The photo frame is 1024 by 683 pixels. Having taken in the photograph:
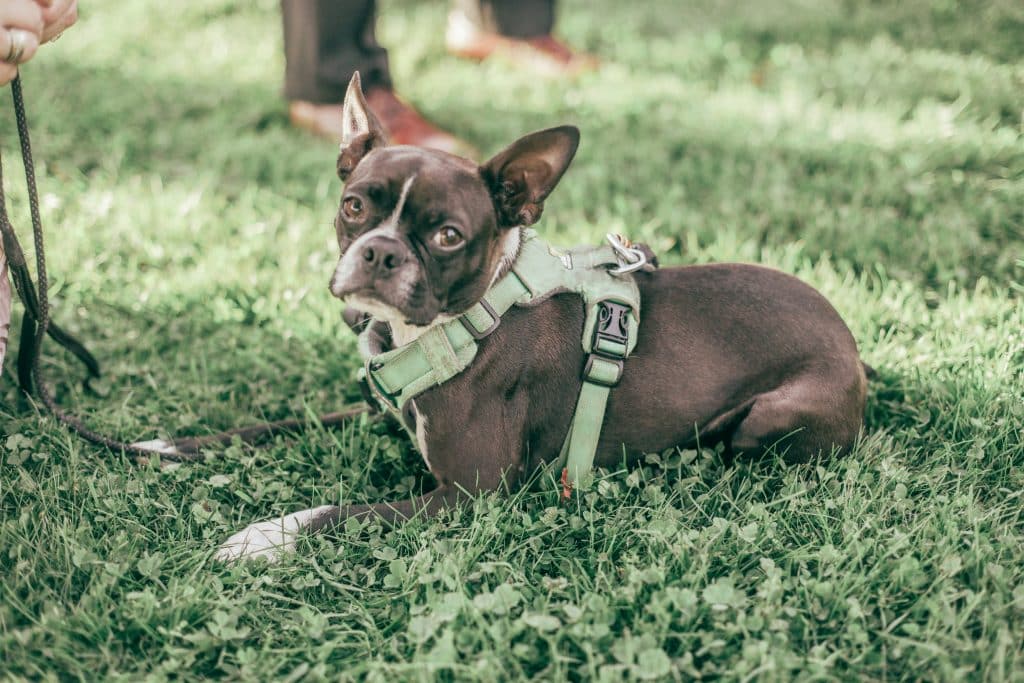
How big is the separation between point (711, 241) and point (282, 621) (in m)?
2.95

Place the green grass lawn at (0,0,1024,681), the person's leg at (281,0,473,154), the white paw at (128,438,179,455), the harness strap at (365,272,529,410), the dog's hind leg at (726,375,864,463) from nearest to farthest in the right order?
the green grass lawn at (0,0,1024,681) → the harness strap at (365,272,529,410) → the dog's hind leg at (726,375,864,463) → the white paw at (128,438,179,455) → the person's leg at (281,0,473,154)

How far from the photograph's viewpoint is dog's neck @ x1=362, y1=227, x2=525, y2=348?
261 cm

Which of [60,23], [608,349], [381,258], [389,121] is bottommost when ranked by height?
[608,349]

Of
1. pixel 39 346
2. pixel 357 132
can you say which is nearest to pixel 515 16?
pixel 357 132

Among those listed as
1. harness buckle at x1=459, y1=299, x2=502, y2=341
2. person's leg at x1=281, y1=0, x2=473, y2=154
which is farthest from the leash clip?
person's leg at x1=281, y1=0, x2=473, y2=154

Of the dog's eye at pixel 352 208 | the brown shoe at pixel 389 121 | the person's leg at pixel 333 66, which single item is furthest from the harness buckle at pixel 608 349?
the person's leg at pixel 333 66

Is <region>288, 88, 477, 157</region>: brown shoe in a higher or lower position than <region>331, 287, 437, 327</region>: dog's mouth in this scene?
lower

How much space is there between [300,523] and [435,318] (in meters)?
0.74

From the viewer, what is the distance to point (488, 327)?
2725mm

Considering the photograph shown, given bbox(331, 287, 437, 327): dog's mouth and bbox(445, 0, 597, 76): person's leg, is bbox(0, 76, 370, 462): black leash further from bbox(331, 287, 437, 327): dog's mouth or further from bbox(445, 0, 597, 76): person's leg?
bbox(445, 0, 597, 76): person's leg

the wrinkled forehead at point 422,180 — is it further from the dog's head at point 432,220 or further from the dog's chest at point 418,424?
the dog's chest at point 418,424

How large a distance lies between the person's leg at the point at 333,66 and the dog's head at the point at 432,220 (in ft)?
9.24

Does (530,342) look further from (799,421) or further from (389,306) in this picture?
(799,421)

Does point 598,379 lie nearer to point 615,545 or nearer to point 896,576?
point 615,545
